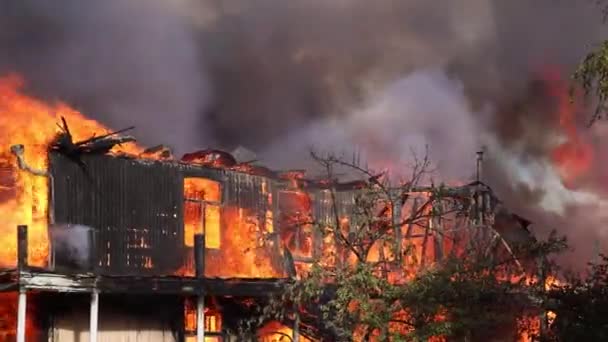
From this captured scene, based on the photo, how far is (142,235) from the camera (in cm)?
2491

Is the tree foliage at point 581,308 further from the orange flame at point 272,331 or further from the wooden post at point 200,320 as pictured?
the orange flame at point 272,331

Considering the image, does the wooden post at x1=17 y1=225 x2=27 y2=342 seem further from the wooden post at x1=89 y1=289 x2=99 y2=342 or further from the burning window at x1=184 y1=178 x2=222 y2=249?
the burning window at x1=184 y1=178 x2=222 y2=249

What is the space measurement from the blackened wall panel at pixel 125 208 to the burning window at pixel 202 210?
20.1 inches

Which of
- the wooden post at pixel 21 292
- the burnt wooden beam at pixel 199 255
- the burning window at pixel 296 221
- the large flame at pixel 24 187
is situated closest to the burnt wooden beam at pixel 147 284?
the wooden post at pixel 21 292

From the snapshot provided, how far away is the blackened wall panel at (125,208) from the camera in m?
23.3

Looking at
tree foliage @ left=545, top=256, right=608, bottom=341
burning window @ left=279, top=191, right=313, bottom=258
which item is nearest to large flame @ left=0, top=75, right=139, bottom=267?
burning window @ left=279, top=191, right=313, bottom=258

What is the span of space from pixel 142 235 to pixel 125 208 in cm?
93

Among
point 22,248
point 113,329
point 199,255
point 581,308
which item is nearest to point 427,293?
point 581,308

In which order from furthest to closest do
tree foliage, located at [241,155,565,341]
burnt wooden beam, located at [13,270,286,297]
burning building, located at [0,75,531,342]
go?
burning building, located at [0,75,531,342]
burnt wooden beam, located at [13,270,286,297]
tree foliage, located at [241,155,565,341]

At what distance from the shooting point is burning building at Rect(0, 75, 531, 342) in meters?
22.2

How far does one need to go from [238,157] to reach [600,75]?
17.6m

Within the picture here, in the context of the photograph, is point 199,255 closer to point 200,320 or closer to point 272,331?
point 200,320

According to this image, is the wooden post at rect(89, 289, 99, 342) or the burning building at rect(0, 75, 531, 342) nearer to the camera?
the wooden post at rect(89, 289, 99, 342)

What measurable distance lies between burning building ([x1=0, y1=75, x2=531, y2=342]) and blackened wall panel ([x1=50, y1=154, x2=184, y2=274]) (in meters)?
0.03
